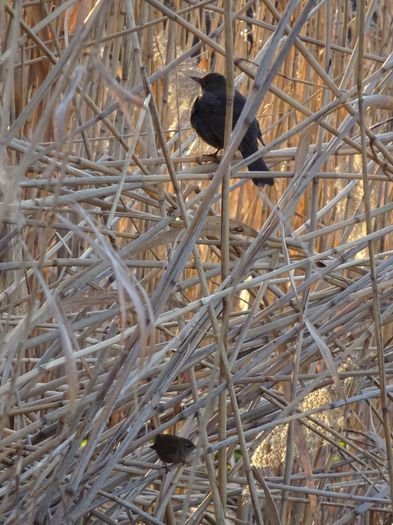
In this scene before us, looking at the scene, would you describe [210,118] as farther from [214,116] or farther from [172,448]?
[172,448]

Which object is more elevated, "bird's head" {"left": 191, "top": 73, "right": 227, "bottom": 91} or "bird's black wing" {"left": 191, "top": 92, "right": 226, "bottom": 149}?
"bird's head" {"left": 191, "top": 73, "right": 227, "bottom": 91}

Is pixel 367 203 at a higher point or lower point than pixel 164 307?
higher

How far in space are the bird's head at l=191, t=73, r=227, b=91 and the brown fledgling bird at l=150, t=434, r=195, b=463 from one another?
1.67m

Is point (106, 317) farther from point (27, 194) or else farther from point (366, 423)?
point (366, 423)

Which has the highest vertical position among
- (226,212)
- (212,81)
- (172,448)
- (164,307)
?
(212,81)

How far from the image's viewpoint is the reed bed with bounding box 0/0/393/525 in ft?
4.16

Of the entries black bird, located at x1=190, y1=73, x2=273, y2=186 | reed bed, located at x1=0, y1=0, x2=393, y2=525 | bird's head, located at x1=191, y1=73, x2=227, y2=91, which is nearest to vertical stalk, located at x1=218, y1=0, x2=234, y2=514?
reed bed, located at x1=0, y1=0, x2=393, y2=525

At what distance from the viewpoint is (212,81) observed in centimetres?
306

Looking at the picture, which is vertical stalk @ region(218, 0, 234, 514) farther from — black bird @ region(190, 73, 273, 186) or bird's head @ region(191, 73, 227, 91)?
bird's head @ region(191, 73, 227, 91)

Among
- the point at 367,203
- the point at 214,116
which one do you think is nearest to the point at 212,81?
the point at 214,116

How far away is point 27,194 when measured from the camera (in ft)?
7.17

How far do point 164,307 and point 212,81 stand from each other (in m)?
1.68

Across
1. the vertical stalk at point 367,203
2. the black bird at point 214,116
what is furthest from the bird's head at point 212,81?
the vertical stalk at point 367,203

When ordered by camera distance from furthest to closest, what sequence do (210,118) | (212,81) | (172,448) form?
(212,81) → (210,118) → (172,448)
